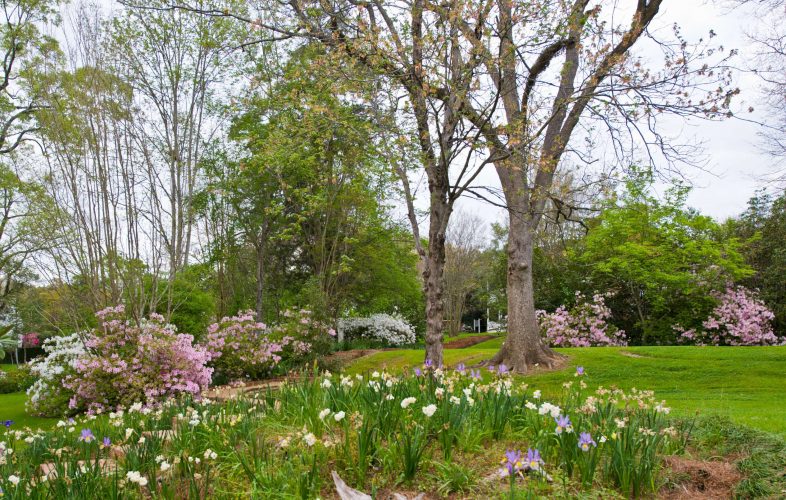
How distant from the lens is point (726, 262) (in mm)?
15734

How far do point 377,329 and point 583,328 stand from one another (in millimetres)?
8039

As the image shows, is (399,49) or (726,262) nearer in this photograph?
(399,49)

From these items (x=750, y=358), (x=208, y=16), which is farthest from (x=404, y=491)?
(x=750, y=358)

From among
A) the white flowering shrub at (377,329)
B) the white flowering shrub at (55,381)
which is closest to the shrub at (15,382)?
the white flowering shrub at (55,381)

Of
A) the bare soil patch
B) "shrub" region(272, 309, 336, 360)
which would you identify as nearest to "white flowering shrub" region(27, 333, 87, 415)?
"shrub" region(272, 309, 336, 360)

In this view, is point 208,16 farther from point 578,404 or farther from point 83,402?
point 578,404

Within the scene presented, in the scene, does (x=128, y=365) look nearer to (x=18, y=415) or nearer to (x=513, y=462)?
(x=18, y=415)

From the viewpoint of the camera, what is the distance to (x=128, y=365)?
9117 mm

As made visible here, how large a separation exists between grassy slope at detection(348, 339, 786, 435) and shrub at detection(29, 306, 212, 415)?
20.1 ft

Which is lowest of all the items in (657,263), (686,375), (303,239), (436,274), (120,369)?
(686,375)

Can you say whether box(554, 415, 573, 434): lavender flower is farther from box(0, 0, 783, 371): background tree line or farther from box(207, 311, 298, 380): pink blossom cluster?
box(207, 311, 298, 380): pink blossom cluster

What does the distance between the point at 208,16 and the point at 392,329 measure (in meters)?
14.4

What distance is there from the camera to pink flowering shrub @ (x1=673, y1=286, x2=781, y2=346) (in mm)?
15500

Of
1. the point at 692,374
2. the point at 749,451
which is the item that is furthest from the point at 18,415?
the point at 692,374
